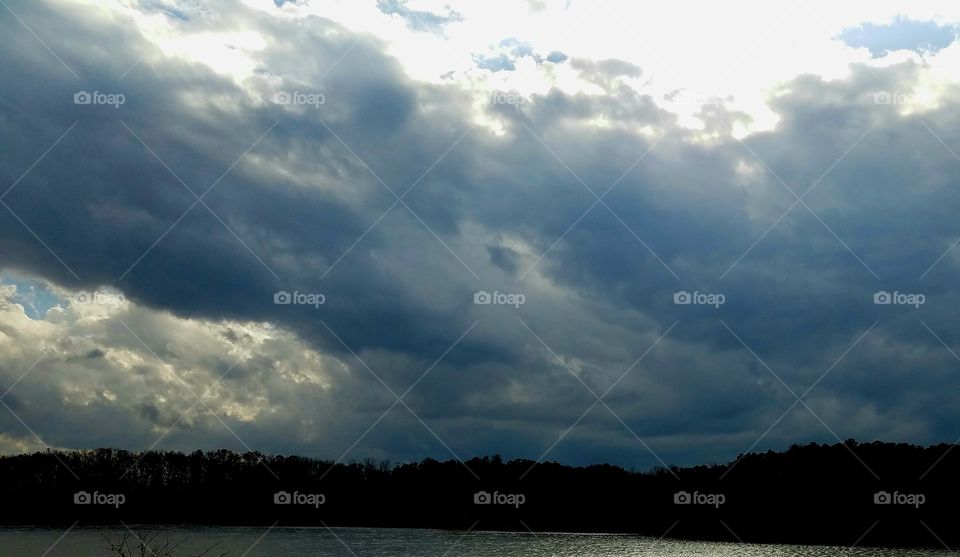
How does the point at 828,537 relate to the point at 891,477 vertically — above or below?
below

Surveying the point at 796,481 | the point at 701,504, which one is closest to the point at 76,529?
the point at 701,504

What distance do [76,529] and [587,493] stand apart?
76.4 metres

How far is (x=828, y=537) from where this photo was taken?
98.4 m

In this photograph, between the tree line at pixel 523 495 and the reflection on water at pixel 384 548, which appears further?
the tree line at pixel 523 495

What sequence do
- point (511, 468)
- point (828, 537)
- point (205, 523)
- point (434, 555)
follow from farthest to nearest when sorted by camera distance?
point (511, 468), point (205, 523), point (828, 537), point (434, 555)

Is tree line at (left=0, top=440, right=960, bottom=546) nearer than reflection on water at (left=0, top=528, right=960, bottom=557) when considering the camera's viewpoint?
No

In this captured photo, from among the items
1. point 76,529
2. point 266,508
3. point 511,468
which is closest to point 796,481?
point 511,468

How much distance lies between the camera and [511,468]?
141m

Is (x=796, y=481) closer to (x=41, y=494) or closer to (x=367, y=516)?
(x=367, y=516)

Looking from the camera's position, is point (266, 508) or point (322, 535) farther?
point (266, 508)

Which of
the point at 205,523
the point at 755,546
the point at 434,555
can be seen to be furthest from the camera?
the point at 205,523

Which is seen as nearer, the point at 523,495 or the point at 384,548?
the point at 384,548

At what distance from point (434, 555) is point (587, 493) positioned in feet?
217

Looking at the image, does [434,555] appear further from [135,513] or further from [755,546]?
[135,513]
